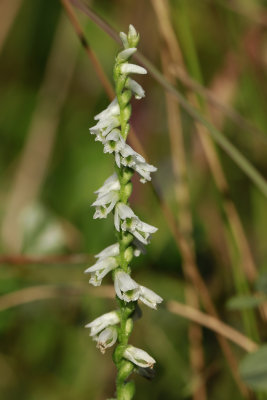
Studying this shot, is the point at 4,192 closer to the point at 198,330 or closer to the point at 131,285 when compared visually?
the point at 198,330

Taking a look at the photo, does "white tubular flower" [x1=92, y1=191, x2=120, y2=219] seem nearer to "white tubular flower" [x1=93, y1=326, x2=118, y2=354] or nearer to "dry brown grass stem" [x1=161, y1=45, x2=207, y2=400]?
"white tubular flower" [x1=93, y1=326, x2=118, y2=354]

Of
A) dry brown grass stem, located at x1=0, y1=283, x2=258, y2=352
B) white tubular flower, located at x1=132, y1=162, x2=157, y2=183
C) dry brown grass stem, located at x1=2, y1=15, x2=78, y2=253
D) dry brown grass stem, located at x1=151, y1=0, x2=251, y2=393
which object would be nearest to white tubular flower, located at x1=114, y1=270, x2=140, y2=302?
white tubular flower, located at x1=132, y1=162, x2=157, y2=183

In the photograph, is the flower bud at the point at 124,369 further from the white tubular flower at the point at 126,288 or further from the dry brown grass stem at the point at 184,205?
the dry brown grass stem at the point at 184,205

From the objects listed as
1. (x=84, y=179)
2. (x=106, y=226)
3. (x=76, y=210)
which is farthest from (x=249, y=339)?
(x=84, y=179)

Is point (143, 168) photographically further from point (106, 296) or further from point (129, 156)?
point (106, 296)

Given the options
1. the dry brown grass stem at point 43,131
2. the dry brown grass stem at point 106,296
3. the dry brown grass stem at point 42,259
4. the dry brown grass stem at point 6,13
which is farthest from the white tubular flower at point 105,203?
the dry brown grass stem at point 6,13

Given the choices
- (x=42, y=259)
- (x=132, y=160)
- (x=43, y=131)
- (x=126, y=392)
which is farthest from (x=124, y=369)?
(x=43, y=131)
